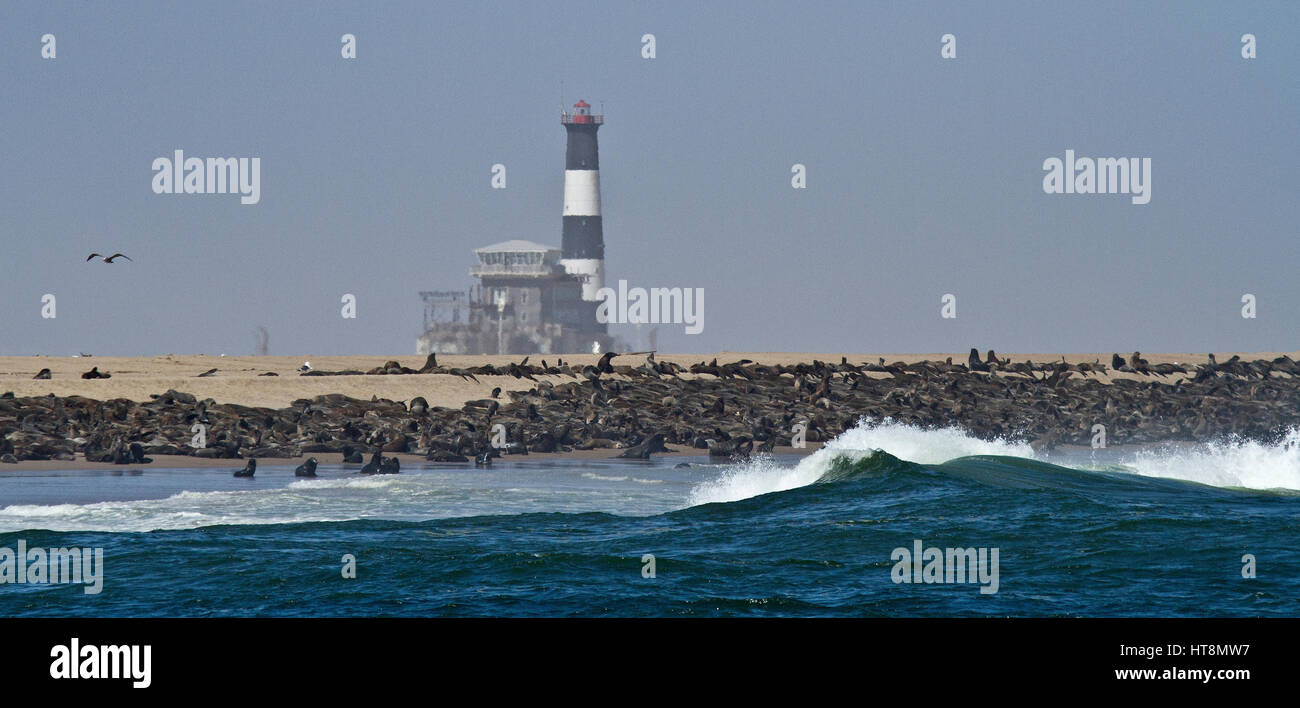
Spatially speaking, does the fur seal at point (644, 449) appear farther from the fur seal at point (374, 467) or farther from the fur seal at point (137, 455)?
the fur seal at point (137, 455)

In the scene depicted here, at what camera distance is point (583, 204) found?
11494cm

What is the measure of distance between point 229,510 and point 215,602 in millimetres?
7853

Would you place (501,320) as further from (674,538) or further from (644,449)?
(674,538)

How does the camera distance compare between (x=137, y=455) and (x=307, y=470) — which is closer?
(x=307, y=470)

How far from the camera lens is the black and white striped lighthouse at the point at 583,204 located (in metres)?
115

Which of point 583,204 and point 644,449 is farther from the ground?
point 583,204

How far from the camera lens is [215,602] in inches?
550

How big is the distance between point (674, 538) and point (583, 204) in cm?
9789

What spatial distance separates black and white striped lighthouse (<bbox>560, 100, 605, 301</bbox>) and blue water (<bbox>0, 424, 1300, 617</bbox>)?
8713 cm

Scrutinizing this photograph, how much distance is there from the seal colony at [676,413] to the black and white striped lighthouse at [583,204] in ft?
184

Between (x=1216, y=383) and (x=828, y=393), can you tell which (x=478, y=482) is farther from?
(x=1216, y=383)

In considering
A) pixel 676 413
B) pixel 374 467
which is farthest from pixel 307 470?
pixel 676 413

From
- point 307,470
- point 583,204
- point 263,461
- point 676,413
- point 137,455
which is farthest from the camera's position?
point 583,204
